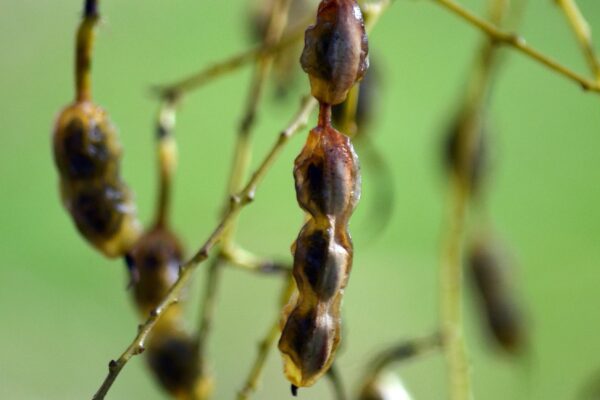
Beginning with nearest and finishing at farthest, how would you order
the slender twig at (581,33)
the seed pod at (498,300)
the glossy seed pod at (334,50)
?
the glossy seed pod at (334,50), the slender twig at (581,33), the seed pod at (498,300)

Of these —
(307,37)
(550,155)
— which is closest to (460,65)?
(550,155)

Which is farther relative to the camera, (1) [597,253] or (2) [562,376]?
(1) [597,253]

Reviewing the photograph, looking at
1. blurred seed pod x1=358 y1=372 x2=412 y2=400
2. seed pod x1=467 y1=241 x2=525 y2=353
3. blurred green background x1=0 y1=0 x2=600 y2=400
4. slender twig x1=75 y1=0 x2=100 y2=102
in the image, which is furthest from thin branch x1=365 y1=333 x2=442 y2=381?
blurred green background x1=0 y1=0 x2=600 y2=400

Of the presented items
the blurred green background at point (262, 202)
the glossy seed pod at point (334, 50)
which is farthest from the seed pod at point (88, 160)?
the blurred green background at point (262, 202)

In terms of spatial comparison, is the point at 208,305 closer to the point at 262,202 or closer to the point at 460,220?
the point at 460,220

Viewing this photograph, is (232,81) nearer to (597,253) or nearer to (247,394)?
(597,253)

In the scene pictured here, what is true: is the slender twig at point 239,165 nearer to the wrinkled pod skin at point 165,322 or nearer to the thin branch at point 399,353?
the wrinkled pod skin at point 165,322

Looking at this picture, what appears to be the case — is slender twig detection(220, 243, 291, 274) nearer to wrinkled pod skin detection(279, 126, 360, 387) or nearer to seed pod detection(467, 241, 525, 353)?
wrinkled pod skin detection(279, 126, 360, 387)
